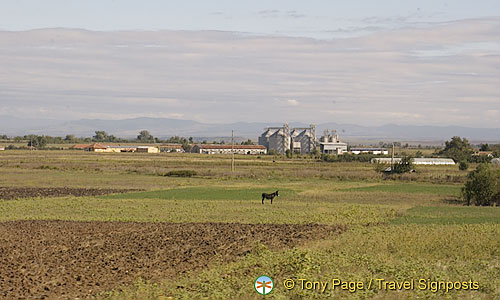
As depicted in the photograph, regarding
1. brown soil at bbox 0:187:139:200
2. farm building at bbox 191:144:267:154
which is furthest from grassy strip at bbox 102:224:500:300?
farm building at bbox 191:144:267:154

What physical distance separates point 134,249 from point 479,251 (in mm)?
13014

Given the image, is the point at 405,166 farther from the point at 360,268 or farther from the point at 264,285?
the point at 264,285

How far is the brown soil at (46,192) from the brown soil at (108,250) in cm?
1860

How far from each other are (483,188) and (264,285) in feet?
128

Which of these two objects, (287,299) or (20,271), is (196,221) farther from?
(287,299)

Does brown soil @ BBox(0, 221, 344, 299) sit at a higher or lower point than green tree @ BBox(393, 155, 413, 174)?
lower

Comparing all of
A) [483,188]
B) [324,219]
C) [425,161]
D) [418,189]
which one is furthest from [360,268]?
[425,161]

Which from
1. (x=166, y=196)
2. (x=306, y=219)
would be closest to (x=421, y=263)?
(x=306, y=219)

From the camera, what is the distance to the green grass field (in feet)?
61.2

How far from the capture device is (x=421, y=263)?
21500mm

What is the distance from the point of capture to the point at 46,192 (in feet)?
180

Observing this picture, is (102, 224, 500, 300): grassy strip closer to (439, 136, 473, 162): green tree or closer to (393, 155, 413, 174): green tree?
(393, 155, 413, 174): green tree

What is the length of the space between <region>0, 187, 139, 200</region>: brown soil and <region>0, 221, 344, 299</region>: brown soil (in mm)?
18601

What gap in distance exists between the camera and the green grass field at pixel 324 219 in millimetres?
18639
